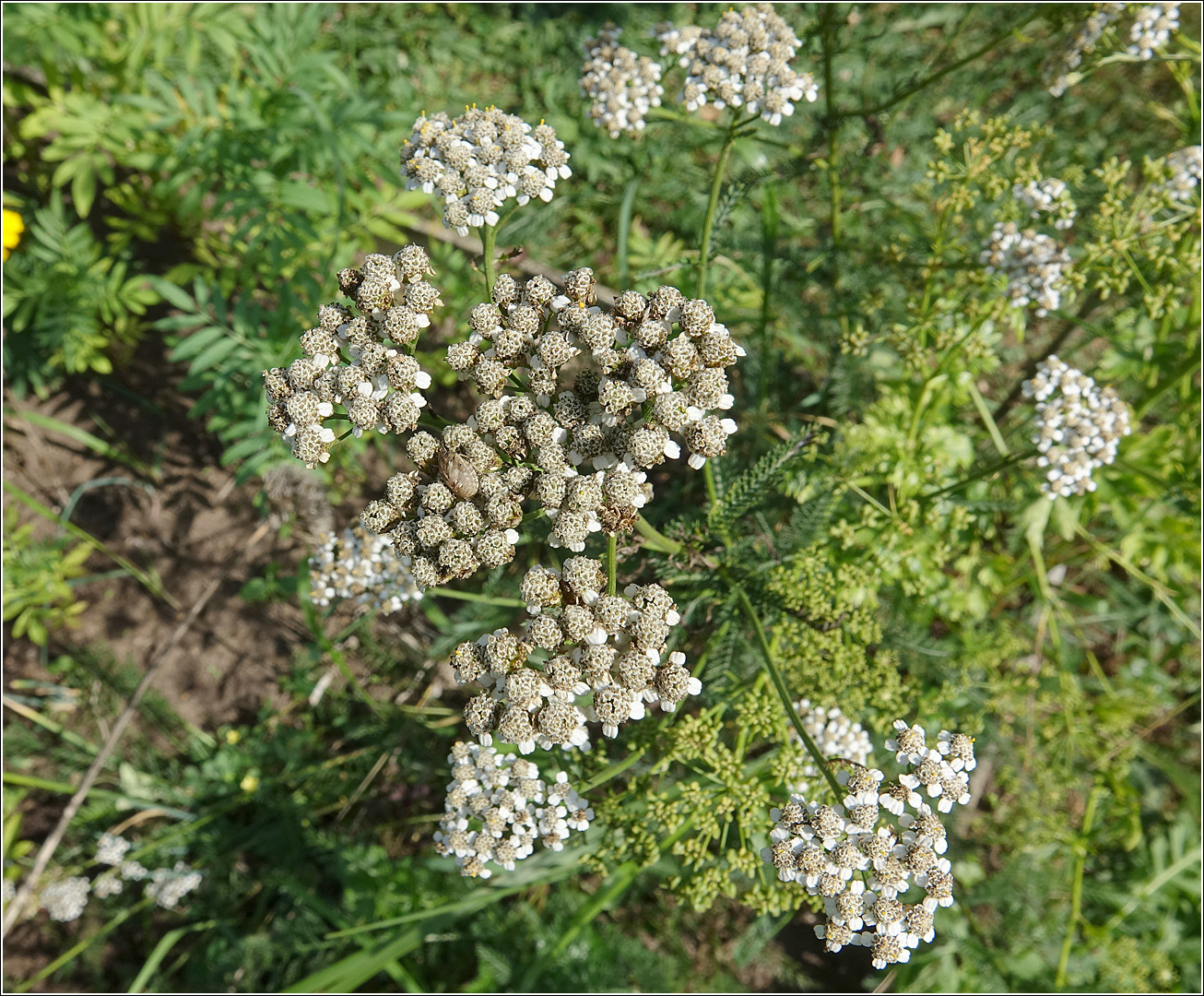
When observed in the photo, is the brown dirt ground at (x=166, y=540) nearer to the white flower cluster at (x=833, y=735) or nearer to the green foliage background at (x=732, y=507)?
the green foliage background at (x=732, y=507)

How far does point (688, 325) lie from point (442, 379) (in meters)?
3.55

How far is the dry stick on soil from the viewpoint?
5.38m

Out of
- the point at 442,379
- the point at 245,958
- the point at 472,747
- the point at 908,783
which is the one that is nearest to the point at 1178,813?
the point at 908,783

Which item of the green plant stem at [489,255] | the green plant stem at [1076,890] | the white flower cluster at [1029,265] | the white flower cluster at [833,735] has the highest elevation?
the white flower cluster at [1029,265]

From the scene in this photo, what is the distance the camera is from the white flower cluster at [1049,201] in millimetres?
4164

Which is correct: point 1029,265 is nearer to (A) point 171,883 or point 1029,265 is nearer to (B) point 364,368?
(B) point 364,368

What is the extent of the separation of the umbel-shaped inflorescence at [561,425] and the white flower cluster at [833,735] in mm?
1776

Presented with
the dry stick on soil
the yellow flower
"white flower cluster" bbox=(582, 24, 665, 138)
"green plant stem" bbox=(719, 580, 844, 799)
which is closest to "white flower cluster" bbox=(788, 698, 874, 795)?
"green plant stem" bbox=(719, 580, 844, 799)

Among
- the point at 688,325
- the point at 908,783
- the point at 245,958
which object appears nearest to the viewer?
the point at 688,325

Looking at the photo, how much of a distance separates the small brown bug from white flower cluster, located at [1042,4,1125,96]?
4.14 metres

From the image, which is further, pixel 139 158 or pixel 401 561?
pixel 139 158

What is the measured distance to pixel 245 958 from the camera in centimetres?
521

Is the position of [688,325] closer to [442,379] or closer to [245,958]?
[442,379]

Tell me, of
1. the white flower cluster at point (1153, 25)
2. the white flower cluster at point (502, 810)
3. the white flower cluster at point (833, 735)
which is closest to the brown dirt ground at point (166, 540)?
the white flower cluster at point (502, 810)
